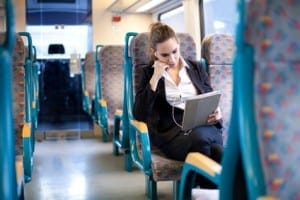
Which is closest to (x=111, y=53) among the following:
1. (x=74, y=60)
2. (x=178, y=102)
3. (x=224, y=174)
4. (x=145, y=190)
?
(x=74, y=60)

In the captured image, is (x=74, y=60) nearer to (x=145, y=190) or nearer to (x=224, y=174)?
(x=145, y=190)

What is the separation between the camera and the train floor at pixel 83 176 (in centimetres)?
336

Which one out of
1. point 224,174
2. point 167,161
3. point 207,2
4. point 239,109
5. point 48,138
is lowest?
point 48,138

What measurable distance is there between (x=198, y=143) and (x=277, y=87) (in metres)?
1.37

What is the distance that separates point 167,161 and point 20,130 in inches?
41.6

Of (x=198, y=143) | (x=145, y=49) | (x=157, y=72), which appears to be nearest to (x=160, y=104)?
(x=157, y=72)

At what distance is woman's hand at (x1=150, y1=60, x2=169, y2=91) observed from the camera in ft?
8.77

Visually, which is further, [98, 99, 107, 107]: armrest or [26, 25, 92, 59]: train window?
[26, 25, 92, 59]: train window

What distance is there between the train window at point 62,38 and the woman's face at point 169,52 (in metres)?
4.33

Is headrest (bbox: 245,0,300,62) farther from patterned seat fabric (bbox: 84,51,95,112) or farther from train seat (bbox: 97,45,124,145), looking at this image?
patterned seat fabric (bbox: 84,51,95,112)

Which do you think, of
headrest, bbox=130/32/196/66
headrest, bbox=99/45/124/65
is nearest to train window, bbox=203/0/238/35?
headrest, bbox=99/45/124/65

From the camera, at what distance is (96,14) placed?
22.6 feet

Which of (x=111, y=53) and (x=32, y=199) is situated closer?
(x=32, y=199)

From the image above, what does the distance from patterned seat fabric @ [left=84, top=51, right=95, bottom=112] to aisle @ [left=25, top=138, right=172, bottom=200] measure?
1.13 meters
